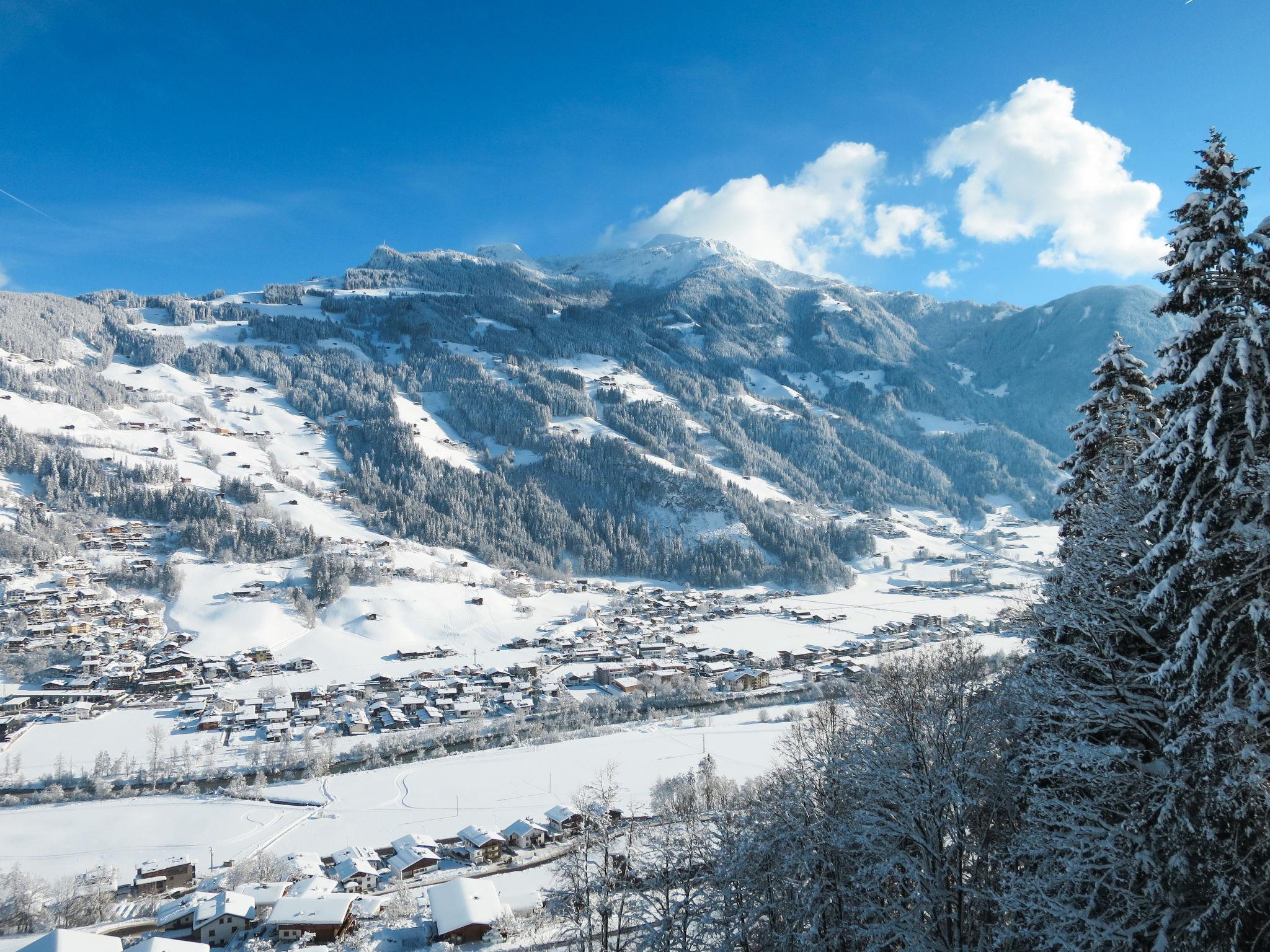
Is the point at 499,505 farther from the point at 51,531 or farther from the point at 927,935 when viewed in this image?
the point at 927,935

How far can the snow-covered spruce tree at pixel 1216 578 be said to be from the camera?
6.40 m

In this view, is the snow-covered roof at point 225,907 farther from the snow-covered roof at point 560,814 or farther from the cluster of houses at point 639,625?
the cluster of houses at point 639,625

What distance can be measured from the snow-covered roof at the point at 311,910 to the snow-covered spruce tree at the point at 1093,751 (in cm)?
2223

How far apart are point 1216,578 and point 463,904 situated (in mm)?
23736

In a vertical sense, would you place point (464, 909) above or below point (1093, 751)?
below

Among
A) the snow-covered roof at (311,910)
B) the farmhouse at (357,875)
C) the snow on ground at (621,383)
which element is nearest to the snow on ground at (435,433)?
the snow on ground at (621,383)

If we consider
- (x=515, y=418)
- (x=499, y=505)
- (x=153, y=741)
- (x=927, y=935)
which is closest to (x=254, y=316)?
(x=515, y=418)

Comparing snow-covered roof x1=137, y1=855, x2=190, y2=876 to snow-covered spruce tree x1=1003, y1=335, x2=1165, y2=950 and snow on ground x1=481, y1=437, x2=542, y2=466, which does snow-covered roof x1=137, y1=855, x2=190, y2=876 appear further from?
snow on ground x1=481, y1=437, x2=542, y2=466

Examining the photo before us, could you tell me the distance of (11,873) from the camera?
26.0 meters

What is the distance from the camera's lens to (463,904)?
22188mm

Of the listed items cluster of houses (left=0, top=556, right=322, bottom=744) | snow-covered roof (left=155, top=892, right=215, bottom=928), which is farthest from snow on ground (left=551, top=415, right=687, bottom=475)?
snow-covered roof (left=155, top=892, right=215, bottom=928)

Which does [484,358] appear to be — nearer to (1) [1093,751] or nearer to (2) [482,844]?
(2) [482,844]

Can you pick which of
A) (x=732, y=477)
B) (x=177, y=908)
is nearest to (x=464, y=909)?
(x=177, y=908)

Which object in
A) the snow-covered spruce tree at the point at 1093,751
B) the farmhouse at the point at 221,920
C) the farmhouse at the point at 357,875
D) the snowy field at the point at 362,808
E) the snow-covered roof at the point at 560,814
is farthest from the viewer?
the snow-covered roof at the point at 560,814
